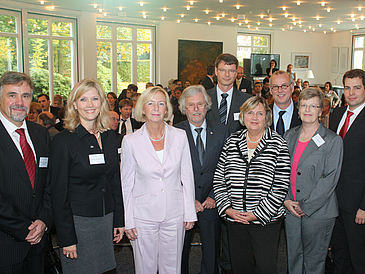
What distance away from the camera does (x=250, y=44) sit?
18.7 meters

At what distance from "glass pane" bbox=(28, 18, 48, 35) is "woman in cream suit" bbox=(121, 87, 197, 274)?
1059cm

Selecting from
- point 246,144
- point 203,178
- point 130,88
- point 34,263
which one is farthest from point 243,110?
point 130,88

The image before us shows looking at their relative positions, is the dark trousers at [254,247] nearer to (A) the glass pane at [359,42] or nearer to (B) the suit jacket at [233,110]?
(B) the suit jacket at [233,110]

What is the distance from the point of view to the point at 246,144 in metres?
2.78

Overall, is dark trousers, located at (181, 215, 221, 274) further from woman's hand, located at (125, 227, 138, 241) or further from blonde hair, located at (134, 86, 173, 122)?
blonde hair, located at (134, 86, 173, 122)

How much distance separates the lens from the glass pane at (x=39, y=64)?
11367 millimetres

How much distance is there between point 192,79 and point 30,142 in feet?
45.5

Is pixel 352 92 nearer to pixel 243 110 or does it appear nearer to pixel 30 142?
pixel 243 110

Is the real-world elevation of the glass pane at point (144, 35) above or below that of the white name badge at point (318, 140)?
above

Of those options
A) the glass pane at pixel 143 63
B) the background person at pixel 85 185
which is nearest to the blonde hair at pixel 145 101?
the background person at pixel 85 185

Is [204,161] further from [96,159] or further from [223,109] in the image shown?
[96,159]

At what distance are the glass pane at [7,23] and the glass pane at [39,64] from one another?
0.80 metres

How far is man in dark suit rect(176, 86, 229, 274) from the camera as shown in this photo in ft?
9.80

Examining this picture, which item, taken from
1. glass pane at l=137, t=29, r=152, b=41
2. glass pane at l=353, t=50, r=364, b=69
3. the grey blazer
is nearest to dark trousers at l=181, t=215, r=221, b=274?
the grey blazer
